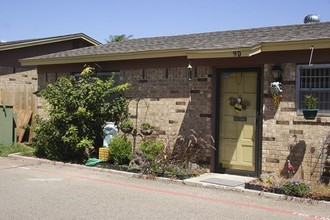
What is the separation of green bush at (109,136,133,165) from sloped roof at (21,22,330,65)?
7.64 ft

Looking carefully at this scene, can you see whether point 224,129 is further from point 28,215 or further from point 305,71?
point 28,215

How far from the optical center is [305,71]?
9.53 meters

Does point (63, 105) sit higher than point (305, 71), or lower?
lower

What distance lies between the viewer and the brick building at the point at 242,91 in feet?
30.9

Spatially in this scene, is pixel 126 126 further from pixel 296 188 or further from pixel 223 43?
pixel 296 188

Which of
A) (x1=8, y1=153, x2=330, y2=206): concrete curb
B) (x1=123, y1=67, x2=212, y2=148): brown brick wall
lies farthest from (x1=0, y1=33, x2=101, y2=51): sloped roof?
(x1=123, y1=67, x2=212, y2=148): brown brick wall

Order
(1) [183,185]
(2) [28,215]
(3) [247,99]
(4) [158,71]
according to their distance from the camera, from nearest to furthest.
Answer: (2) [28,215] < (1) [183,185] < (3) [247,99] < (4) [158,71]

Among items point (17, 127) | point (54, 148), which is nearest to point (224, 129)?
point (54, 148)

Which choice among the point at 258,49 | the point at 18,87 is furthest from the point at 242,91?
the point at 18,87

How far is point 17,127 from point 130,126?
17.8 ft

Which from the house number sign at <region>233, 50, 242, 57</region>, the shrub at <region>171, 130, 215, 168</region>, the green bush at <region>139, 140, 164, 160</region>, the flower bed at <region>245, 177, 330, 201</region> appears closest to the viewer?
the flower bed at <region>245, 177, 330, 201</region>

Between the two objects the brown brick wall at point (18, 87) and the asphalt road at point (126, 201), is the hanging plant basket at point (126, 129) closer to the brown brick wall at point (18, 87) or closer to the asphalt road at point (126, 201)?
the asphalt road at point (126, 201)

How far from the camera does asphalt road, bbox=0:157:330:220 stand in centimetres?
686

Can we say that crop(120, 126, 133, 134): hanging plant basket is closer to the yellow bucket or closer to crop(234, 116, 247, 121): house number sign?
the yellow bucket
